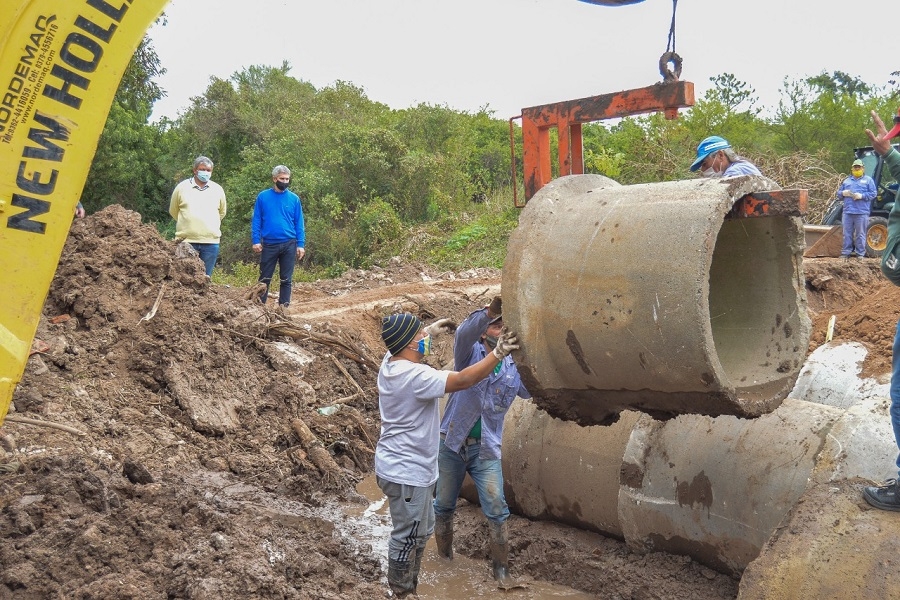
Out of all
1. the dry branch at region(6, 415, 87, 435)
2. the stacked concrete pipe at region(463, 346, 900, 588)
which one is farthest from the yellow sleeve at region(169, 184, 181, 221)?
the stacked concrete pipe at region(463, 346, 900, 588)

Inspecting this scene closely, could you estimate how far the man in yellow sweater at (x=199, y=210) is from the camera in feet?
30.0

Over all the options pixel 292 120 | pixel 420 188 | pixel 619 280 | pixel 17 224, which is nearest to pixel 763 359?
pixel 619 280

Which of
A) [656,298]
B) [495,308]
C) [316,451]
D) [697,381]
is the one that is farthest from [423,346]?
[316,451]

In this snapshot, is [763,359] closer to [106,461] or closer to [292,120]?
[106,461]

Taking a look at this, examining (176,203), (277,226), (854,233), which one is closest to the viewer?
(176,203)

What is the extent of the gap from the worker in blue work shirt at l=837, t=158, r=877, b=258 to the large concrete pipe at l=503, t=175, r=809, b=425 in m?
10.6

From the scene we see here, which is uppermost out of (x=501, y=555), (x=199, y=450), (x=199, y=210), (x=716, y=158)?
(x=716, y=158)

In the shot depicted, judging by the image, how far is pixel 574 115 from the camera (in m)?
5.37

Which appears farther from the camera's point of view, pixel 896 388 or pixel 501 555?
pixel 501 555

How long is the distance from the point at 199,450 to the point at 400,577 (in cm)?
268

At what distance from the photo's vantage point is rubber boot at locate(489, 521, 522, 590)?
538 centimetres

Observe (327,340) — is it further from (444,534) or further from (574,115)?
(574,115)

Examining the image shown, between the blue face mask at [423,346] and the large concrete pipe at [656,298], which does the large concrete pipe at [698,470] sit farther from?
the blue face mask at [423,346]

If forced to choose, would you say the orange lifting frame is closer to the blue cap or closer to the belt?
the blue cap
